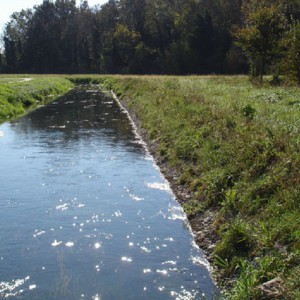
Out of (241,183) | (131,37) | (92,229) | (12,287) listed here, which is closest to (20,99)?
(92,229)

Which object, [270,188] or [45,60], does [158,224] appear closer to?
[270,188]

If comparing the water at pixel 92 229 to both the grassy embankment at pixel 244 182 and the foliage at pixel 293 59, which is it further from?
the foliage at pixel 293 59

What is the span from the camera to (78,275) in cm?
893

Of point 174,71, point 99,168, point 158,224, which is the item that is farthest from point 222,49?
point 158,224

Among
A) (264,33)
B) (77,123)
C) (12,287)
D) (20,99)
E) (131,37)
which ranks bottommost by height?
(12,287)

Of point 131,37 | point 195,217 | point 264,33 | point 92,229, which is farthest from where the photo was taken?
point 131,37

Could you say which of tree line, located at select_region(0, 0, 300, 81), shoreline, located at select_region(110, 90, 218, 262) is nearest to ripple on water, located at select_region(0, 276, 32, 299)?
shoreline, located at select_region(110, 90, 218, 262)

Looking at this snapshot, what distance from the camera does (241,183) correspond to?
38.5 ft

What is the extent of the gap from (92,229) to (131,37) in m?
94.9

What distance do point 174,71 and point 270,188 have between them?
8184 centimetres

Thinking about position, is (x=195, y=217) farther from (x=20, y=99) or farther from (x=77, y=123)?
(x=20, y=99)

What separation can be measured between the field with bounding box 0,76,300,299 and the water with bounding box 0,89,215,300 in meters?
0.66

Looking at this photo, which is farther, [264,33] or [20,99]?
[20,99]

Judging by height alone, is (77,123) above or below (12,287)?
above
